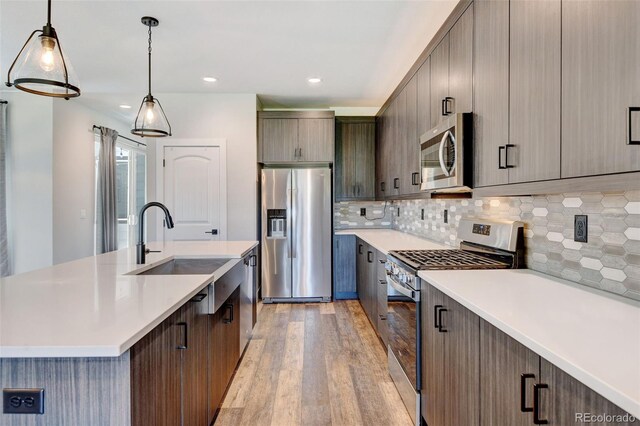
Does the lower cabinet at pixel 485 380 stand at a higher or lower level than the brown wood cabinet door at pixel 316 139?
lower

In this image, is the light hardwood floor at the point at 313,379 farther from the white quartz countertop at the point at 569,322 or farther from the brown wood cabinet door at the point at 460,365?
the white quartz countertop at the point at 569,322

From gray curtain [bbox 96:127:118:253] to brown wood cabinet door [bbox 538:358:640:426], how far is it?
5.61 meters

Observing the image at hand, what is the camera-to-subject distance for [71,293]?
1380 mm

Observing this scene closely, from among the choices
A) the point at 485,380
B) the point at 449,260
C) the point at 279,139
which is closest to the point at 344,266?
the point at 279,139

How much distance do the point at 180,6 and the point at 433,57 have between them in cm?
181

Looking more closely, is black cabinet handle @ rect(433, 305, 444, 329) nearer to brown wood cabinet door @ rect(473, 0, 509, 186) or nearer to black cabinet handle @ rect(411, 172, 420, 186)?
brown wood cabinet door @ rect(473, 0, 509, 186)

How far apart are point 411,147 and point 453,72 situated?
961mm

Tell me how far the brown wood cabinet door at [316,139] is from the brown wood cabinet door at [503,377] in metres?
3.53

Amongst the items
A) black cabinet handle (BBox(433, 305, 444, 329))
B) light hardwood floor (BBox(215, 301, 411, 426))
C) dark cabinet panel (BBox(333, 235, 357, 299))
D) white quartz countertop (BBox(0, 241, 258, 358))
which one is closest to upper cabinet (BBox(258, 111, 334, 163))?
dark cabinet panel (BBox(333, 235, 357, 299))

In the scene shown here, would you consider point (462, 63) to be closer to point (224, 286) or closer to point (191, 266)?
point (224, 286)

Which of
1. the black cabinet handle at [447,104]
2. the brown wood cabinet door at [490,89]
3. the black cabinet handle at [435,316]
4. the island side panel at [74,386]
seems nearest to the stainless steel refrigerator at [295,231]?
the black cabinet handle at [447,104]

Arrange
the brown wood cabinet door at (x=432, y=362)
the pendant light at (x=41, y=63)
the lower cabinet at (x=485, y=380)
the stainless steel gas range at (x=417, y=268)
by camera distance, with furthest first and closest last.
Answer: the stainless steel gas range at (x=417, y=268)
the brown wood cabinet door at (x=432, y=362)
the pendant light at (x=41, y=63)
the lower cabinet at (x=485, y=380)

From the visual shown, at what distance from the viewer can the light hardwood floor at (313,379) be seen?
2113 millimetres

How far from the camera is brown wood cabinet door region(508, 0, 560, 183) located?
4.21 feet
